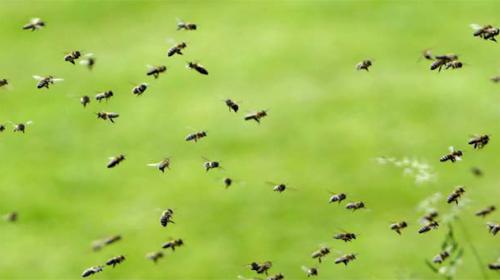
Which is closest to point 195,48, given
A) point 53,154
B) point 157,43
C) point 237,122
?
point 157,43

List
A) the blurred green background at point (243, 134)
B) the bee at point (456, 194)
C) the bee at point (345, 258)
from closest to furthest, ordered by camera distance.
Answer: the bee at point (456, 194)
the bee at point (345, 258)
the blurred green background at point (243, 134)

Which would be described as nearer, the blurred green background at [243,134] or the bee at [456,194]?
the bee at [456,194]

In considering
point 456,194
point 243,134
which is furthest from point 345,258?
point 243,134

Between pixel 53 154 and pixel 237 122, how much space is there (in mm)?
3320

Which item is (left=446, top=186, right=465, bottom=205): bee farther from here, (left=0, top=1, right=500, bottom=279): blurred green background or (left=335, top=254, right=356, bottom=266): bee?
(left=0, top=1, right=500, bottom=279): blurred green background

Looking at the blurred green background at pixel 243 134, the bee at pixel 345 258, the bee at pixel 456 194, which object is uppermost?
the blurred green background at pixel 243 134

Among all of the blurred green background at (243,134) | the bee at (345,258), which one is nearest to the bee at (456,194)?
the bee at (345,258)

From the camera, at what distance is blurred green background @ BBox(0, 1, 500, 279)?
46.9ft

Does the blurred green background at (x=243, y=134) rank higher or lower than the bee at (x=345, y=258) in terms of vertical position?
higher

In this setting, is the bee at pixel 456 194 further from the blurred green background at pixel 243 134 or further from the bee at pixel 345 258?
the blurred green background at pixel 243 134

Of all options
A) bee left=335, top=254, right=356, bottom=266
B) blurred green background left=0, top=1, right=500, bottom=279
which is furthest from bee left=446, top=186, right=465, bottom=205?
blurred green background left=0, top=1, right=500, bottom=279

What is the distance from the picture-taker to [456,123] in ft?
55.4

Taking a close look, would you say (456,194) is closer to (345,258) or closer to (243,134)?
(345,258)

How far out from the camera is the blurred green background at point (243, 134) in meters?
14.3
